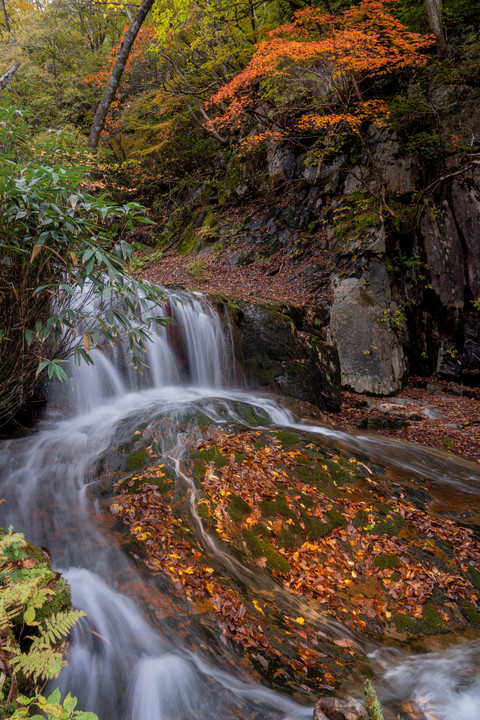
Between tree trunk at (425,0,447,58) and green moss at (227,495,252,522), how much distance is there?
14.4m

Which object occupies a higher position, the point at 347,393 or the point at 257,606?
the point at 347,393

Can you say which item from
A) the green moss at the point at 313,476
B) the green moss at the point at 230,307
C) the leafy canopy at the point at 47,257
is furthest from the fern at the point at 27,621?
the green moss at the point at 230,307

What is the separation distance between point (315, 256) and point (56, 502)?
10.6 meters

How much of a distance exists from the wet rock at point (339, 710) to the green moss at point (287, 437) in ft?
11.2

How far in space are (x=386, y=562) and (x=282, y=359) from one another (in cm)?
545

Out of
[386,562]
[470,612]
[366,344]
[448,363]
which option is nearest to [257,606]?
[386,562]

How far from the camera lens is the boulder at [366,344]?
33.7 ft

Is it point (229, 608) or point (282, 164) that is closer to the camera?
point (229, 608)

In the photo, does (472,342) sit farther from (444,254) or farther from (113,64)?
(113,64)

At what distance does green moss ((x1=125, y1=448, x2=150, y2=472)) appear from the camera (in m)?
4.51

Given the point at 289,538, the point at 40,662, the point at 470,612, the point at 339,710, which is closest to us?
the point at 40,662

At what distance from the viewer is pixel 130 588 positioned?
2.89m

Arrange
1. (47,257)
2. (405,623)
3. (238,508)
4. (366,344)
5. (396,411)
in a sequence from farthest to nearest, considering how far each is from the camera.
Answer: (366,344)
(396,411)
(238,508)
(405,623)
(47,257)

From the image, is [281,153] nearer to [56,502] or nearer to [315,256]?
[315,256]
